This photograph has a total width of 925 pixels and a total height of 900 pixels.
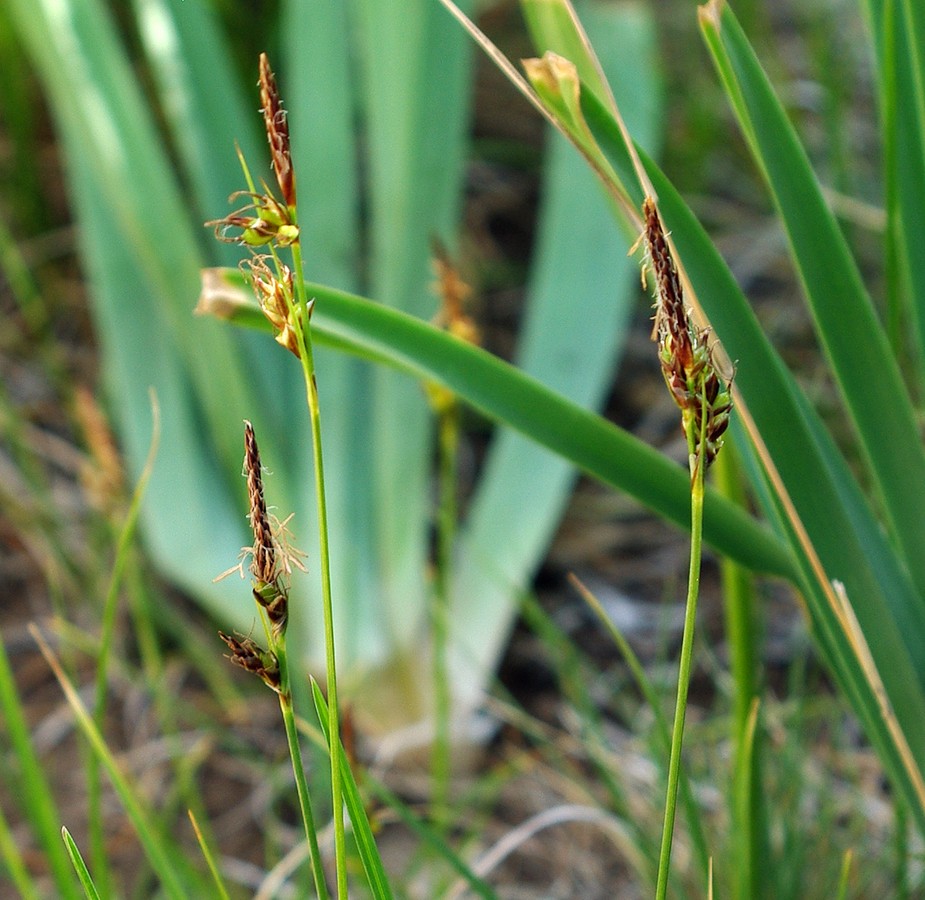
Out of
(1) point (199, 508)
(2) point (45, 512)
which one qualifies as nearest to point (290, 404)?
(1) point (199, 508)

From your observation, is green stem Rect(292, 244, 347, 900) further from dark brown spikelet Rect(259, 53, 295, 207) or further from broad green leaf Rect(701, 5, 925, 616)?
broad green leaf Rect(701, 5, 925, 616)

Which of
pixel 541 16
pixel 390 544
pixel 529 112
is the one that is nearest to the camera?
pixel 541 16

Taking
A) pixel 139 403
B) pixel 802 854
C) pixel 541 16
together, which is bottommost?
pixel 802 854

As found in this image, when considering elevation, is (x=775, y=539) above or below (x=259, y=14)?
below

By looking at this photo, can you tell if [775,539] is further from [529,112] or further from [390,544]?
[529,112]

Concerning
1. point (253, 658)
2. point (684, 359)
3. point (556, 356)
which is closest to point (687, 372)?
point (684, 359)

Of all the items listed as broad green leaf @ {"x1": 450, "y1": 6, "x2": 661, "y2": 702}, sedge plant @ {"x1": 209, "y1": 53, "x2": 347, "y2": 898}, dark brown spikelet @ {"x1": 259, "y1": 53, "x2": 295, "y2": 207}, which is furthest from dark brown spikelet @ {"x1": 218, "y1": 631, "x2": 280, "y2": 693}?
broad green leaf @ {"x1": 450, "y1": 6, "x2": 661, "y2": 702}

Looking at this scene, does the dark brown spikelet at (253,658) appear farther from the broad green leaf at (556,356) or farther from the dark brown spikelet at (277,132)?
the broad green leaf at (556,356)
